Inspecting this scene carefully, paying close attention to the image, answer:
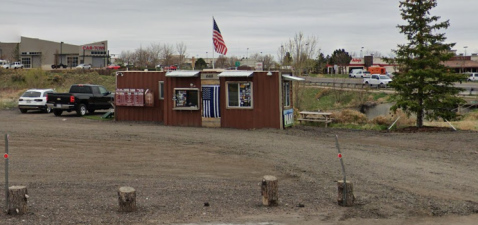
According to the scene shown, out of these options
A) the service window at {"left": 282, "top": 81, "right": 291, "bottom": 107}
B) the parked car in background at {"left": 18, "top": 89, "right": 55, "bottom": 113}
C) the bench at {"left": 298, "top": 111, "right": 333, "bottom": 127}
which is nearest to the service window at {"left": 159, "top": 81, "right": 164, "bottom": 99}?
the service window at {"left": 282, "top": 81, "right": 291, "bottom": 107}

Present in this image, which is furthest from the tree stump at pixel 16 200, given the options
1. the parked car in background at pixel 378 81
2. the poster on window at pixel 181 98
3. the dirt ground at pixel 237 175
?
the parked car in background at pixel 378 81

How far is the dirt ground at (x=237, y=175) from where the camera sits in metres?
10.0

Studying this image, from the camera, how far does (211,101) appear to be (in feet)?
80.6

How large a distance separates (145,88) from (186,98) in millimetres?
3334

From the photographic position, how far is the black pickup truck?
2997cm

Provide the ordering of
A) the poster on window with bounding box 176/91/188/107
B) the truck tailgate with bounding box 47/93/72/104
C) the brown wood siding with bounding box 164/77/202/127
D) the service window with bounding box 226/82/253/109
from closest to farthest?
1. the service window with bounding box 226/82/253/109
2. the brown wood siding with bounding box 164/77/202/127
3. the poster on window with bounding box 176/91/188/107
4. the truck tailgate with bounding box 47/93/72/104

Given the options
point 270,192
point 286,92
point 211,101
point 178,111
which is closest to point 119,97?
point 178,111

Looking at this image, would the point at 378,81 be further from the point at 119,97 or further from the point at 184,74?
the point at 184,74

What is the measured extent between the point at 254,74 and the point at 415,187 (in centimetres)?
1228

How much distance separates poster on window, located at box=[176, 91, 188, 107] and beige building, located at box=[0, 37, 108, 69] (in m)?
73.1

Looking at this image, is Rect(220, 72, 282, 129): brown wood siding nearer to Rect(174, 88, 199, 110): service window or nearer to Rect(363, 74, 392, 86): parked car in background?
Rect(174, 88, 199, 110): service window

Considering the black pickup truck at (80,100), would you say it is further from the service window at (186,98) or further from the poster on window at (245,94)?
the poster on window at (245,94)

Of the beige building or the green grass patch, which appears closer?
the green grass patch

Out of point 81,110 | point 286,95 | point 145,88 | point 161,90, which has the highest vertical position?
point 145,88
